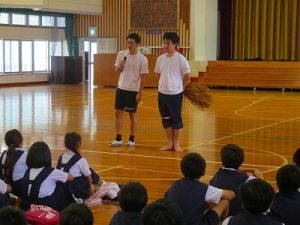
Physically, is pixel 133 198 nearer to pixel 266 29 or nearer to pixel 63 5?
pixel 63 5

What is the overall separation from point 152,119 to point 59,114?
199 centimetres

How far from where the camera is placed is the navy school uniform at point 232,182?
427cm

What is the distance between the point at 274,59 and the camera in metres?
22.2

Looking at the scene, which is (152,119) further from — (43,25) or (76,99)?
(43,25)

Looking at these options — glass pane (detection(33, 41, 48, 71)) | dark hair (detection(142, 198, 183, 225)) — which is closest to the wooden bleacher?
glass pane (detection(33, 41, 48, 71))

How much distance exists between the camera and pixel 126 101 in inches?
322

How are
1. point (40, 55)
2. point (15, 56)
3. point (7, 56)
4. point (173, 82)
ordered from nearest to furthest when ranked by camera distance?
point (173, 82) < point (7, 56) < point (15, 56) < point (40, 55)

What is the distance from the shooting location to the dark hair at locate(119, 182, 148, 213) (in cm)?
322

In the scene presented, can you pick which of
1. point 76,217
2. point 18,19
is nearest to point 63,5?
→ point 18,19

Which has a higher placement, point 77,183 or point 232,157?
point 232,157

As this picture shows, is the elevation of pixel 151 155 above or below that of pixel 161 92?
below

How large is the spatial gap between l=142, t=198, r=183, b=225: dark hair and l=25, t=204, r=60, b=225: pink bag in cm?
202

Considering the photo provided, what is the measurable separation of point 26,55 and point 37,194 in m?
18.4

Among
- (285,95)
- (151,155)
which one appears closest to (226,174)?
(151,155)
